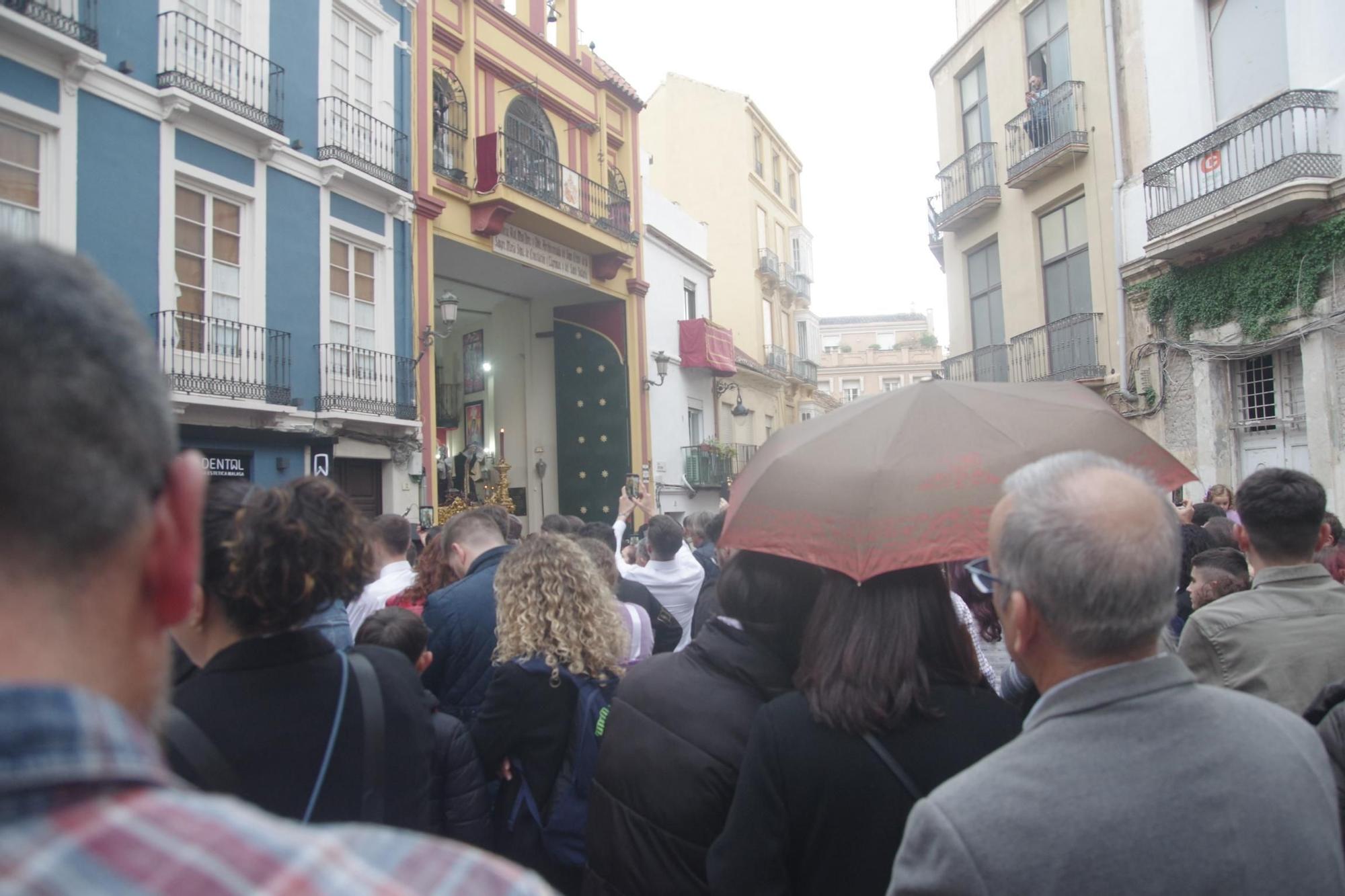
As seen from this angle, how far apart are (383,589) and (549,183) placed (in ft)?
47.5

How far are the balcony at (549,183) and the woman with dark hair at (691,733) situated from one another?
15.2 metres

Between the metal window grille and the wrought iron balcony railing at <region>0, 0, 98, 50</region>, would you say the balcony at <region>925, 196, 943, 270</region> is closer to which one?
the metal window grille

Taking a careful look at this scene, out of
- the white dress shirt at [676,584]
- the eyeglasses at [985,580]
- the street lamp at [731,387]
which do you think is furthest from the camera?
the street lamp at [731,387]

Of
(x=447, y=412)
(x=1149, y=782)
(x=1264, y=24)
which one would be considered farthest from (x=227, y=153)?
(x=1264, y=24)

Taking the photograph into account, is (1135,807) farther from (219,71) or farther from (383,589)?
(219,71)

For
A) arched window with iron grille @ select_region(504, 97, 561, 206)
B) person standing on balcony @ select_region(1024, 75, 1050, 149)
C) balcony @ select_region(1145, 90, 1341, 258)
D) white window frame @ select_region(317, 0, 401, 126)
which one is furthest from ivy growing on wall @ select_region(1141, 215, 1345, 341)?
white window frame @ select_region(317, 0, 401, 126)

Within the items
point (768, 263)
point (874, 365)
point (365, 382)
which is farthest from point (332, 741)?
point (874, 365)

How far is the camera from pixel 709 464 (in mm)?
24578

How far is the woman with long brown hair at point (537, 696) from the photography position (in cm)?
317

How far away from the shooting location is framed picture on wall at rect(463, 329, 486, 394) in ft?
73.3

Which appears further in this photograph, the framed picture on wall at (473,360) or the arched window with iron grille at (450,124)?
the framed picture on wall at (473,360)

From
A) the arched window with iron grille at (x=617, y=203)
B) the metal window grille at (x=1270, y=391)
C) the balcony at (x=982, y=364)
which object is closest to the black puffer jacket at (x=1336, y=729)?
the metal window grille at (x=1270, y=391)

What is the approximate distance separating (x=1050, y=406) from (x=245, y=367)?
11.3 metres

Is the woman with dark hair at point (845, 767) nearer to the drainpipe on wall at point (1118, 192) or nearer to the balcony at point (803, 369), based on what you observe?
the drainpipe on wall at point (1118, 192)
